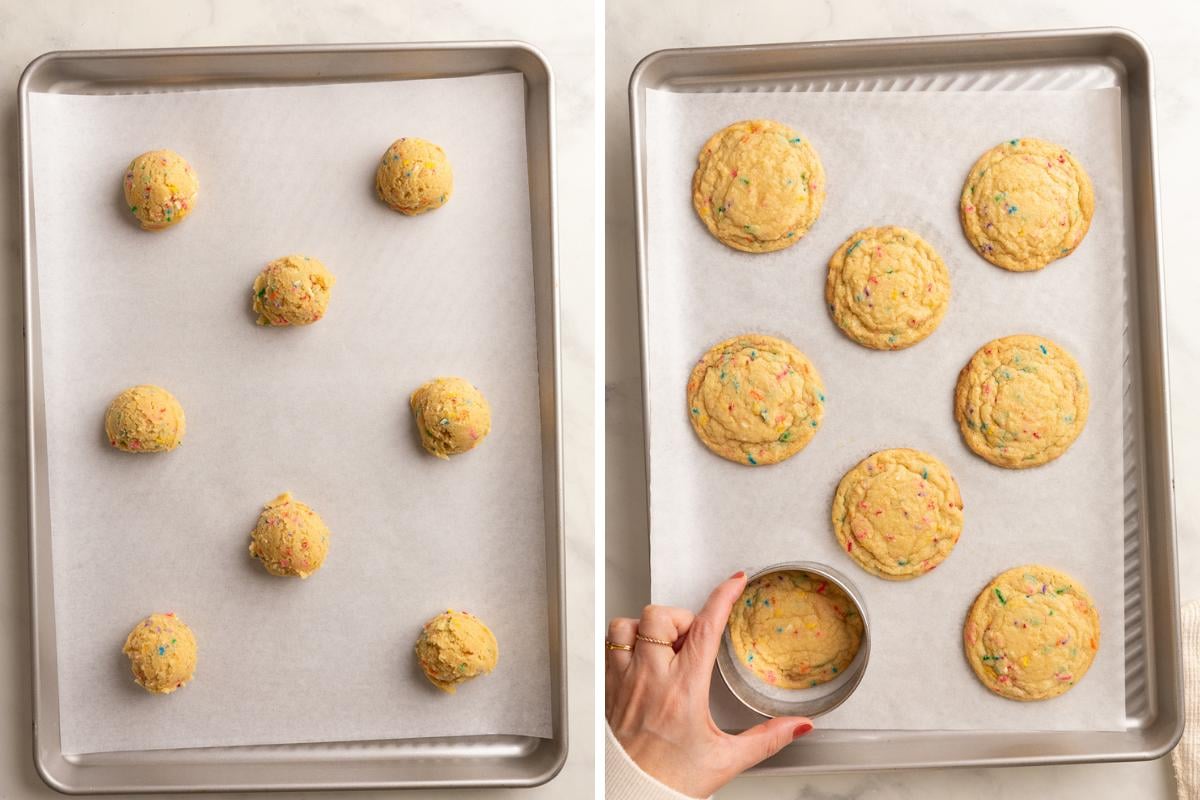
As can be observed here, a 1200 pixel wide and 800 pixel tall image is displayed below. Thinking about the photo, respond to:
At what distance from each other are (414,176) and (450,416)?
276 mm

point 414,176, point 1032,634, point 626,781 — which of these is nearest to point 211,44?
point 414,176

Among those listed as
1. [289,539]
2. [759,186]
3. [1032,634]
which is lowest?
[1032,634]

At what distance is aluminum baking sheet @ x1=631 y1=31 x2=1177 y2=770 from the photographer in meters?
1.06

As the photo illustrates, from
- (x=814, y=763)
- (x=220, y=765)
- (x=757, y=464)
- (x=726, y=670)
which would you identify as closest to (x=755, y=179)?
(x=757, y=464)

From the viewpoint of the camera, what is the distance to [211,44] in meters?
1.08

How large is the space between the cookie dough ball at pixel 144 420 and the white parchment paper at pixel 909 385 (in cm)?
55

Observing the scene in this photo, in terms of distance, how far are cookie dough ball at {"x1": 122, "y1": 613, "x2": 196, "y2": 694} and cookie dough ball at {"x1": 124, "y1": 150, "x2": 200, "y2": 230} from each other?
462 mm

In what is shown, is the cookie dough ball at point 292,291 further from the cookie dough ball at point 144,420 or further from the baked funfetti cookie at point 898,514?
the baked funfetti cookie at point 898,514

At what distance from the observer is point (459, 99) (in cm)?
109

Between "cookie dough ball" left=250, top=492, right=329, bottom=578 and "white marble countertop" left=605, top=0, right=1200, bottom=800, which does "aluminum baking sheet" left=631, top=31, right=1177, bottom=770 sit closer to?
"white marble countertop" left=605, top=0, right=1200, bottom=800

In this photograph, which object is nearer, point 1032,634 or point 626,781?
point 626,781

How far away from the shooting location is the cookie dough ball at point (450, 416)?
3.36ft

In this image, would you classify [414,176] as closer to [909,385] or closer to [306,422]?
[306,422]

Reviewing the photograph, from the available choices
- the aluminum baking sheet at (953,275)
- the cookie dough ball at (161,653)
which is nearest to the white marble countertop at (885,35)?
the aluminum baking sheet at (953,275)
